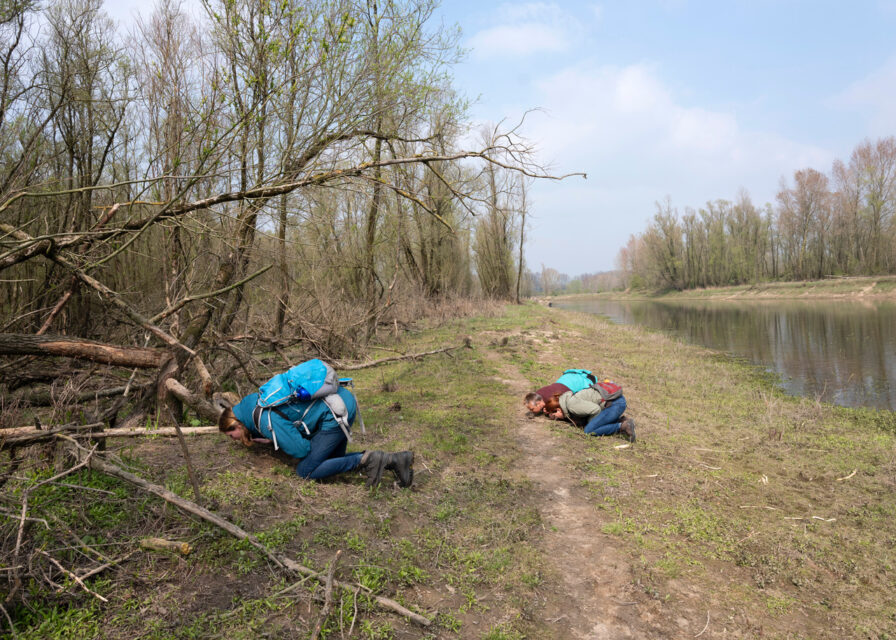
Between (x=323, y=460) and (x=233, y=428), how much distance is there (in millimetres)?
907

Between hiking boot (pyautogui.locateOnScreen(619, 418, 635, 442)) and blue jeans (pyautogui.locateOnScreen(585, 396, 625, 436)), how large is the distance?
0.26 feet

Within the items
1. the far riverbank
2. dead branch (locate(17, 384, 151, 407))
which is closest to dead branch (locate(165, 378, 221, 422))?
dead branch (locate(17, 384, 151, 407))

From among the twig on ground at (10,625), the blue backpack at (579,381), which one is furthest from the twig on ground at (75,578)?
the blue backpack at (579,381)

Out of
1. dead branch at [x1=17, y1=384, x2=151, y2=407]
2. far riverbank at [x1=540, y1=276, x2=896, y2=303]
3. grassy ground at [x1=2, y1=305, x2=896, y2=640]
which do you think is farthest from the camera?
far riverbank at [x1=540, y1=276, x2=896, y2=303]

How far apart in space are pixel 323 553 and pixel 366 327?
33.2 feet

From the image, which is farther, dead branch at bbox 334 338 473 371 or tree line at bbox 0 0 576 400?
dead branch at bbox 334 338 473 371

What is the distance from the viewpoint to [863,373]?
12.2m

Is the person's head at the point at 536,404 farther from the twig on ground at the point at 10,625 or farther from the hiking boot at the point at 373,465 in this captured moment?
the twig on ground at the point at 10,625

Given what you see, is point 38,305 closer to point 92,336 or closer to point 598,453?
point 92,336

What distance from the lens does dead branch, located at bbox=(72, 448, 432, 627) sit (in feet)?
9.19

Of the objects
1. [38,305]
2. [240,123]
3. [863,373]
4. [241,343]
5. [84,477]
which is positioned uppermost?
[240,123]

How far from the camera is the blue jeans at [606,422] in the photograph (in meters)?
6.63

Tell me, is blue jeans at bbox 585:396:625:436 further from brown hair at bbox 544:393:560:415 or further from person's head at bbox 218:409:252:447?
person's head at bbox 218:409:252:447

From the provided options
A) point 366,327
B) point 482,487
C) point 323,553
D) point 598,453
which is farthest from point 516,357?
point 323,553
